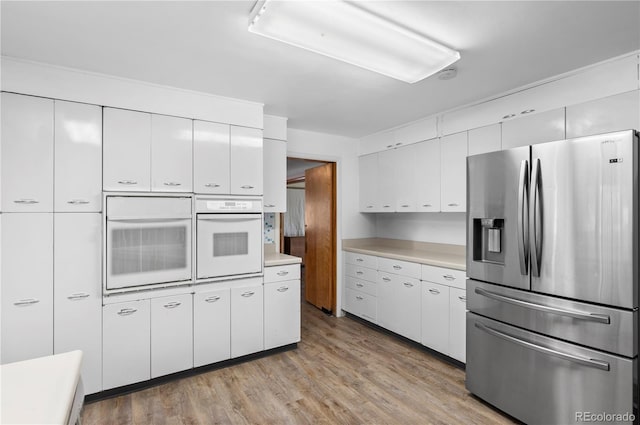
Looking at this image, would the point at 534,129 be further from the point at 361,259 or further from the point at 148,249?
the point at 148,249

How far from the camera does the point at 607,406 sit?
1.83 m

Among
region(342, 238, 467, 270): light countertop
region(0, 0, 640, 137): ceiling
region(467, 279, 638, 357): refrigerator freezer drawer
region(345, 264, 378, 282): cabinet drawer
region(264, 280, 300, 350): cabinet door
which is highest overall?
region(0, 0, 640, 137): ceiling

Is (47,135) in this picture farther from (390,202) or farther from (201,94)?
(390,202)

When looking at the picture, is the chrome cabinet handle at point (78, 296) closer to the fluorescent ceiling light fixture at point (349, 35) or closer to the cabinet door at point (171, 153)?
the cabinet door at point (171, 153)

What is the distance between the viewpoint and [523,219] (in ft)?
7.07

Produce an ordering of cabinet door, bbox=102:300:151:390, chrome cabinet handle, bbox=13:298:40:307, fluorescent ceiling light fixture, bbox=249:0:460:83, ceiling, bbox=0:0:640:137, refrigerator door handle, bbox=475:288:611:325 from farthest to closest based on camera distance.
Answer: cabinet door, bbox=102:300:151:390 < chrome cabinet handle, bbox=13:298:40:307 < refrigerator door handle, bbox=475:288:611:325 < ceiling, bbox=0:0:640:137 < fluorescent ceiling light fixture, bbox=249:0:460:83

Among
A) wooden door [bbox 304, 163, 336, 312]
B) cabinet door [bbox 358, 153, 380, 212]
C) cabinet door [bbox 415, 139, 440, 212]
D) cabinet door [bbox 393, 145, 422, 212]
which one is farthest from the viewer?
wooden door [bbox 304, 163, 336, 312]

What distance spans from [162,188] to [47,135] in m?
0.83

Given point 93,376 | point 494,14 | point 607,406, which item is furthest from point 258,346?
point 494,14

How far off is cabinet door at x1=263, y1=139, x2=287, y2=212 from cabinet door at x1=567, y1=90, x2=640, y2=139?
260cm

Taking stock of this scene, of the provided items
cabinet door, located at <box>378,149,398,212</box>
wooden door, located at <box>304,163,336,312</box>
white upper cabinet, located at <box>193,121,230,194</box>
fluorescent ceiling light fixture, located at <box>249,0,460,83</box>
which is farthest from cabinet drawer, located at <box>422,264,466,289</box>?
white upper cabinet, located at <box>193,121,230,194</box>

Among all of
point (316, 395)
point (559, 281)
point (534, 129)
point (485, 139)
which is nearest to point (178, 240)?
point (316, 395)

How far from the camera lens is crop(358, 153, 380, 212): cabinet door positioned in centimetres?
443

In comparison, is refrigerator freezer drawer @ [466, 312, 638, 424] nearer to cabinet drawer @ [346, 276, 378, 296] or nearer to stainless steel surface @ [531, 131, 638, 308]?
stainless steel surface @ [531, 131, 638, 308]
